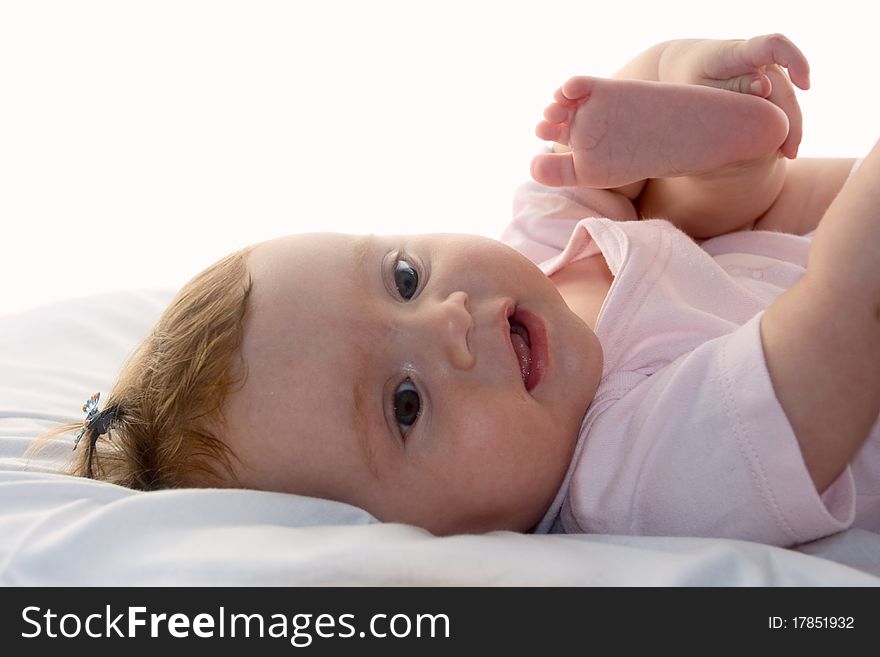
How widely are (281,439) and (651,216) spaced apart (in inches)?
32.6

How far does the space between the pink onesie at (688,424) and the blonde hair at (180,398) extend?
1.30ft

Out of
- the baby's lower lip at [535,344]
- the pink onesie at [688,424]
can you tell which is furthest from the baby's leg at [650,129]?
the baby's lower lip at [535,344]

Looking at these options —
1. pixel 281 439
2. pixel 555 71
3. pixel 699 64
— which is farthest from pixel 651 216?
pixel 281 439

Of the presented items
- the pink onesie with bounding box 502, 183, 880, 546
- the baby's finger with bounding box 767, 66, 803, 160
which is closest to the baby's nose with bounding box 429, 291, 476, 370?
the pink onesie with bounding box 502, 183, 880, 546

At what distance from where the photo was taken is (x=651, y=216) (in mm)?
1553

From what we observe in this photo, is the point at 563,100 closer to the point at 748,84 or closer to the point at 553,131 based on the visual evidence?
the point at 553,131

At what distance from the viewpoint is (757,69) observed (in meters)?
1.20

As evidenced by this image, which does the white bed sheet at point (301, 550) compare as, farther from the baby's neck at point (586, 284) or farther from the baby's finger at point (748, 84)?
the baby's finger at point (748, 84)

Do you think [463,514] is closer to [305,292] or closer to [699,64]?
[305,292]

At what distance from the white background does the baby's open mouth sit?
0.97m

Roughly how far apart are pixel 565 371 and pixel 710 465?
0.64 feet

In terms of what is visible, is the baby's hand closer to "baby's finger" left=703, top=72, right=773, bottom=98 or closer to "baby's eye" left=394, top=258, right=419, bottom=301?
"baby's finger" left=703, top=72, right=773, bottom=98

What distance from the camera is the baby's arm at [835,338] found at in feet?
2.69

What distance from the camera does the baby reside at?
0.88 metres
